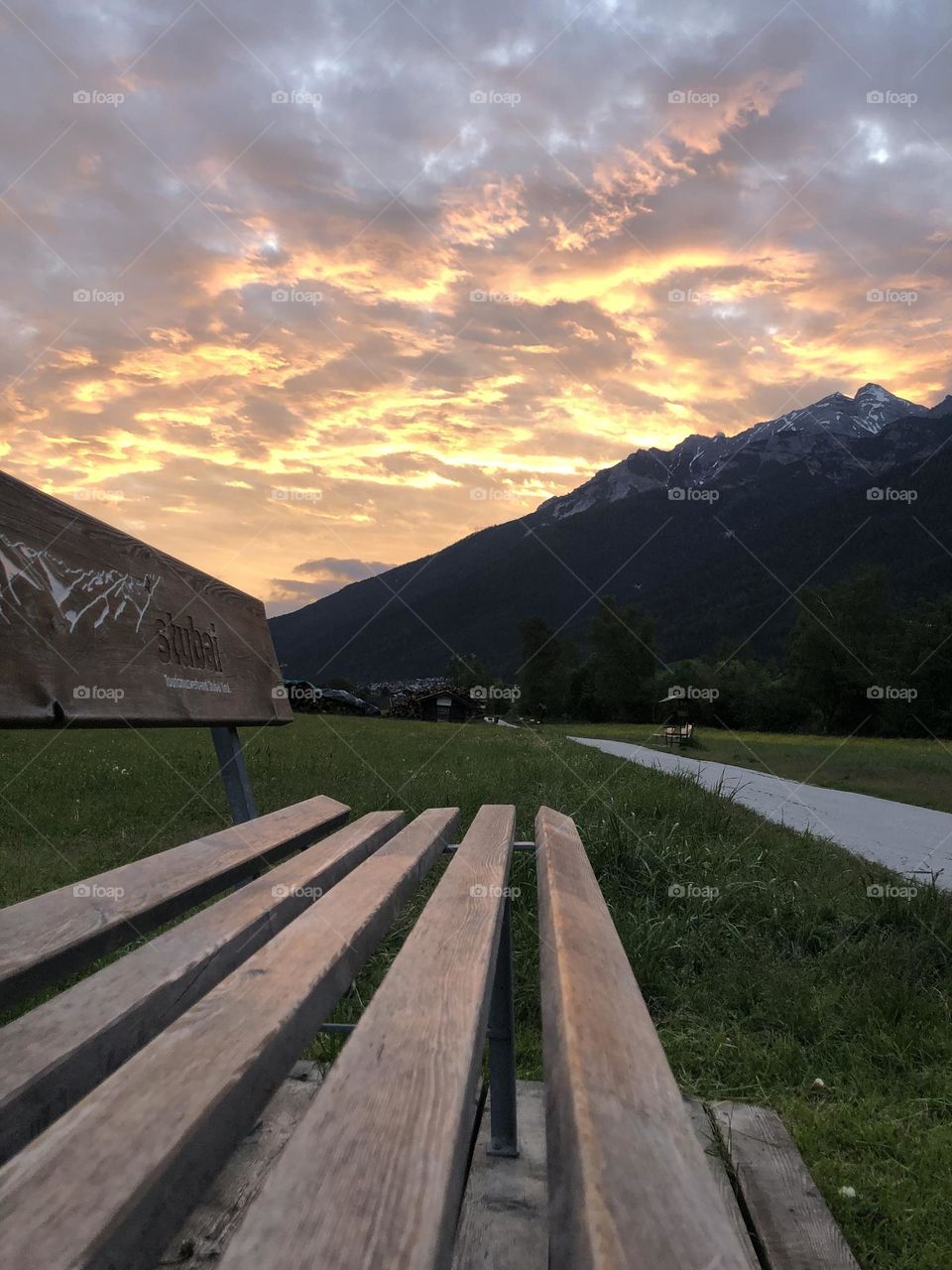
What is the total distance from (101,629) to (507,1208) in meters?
1.65

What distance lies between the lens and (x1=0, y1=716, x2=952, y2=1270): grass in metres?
2.52

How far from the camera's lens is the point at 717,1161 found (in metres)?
2.25

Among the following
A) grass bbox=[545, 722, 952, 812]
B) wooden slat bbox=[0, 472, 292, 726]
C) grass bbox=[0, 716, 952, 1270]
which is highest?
wooden slat bbox=[0, 472, 292, 726]

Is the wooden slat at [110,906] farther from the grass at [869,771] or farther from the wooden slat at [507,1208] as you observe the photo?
the grass at [869,771]

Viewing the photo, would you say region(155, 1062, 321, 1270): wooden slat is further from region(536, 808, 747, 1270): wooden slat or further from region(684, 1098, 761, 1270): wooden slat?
region(684, 1098, 761, 1270): wooden slat

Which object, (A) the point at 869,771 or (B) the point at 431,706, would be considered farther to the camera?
(B) the point at 431,706

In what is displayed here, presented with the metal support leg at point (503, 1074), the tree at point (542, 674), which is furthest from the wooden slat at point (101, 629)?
the tree at point (542, 674)

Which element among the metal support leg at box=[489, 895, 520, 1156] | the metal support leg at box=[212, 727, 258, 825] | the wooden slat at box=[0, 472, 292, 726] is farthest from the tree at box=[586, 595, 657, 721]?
the metal support leg at box=[489, 895, 520, 1156]

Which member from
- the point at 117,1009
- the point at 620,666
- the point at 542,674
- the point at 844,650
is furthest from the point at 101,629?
the point at 542,674

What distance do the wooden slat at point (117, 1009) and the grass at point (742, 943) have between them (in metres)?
0.65

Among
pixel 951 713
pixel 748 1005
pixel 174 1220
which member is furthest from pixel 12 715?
pixel 951 713

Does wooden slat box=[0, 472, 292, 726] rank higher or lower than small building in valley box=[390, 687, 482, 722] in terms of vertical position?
higher

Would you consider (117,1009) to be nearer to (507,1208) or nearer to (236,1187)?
(236,1187)

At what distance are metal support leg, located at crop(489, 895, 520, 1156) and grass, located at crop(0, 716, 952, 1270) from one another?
2.13 feet
